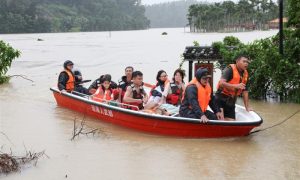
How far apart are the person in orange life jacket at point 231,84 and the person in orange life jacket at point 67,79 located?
4.70m

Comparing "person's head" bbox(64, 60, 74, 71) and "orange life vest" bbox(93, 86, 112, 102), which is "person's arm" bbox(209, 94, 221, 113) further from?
"person's head" bbox(64, 60, 74, 71)

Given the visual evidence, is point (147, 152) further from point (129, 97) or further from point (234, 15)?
point (234, 15)

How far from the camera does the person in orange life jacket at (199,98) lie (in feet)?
27.0

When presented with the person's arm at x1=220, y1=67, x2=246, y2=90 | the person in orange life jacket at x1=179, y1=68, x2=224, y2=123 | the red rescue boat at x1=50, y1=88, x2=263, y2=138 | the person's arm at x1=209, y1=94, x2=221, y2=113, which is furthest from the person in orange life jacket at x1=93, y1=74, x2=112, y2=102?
the person's arm at x1=220, y1=67, x2=246, y2=90

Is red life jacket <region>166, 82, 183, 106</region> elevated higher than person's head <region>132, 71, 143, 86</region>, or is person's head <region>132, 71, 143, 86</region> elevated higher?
person's head <region>132, 71, 143, 86</region>

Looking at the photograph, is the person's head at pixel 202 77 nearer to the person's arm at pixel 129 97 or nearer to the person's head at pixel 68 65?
the person's arm at pixel 129 97

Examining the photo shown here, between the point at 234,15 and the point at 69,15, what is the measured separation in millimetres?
58001

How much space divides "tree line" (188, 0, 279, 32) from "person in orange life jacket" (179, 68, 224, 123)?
285ft

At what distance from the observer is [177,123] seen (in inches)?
343

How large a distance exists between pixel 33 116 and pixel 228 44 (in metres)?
5.96

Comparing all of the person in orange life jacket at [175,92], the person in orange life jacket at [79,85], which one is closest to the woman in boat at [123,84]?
the person in orange life jacket at [175,92]

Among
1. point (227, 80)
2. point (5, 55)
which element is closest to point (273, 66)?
point (227, 80)

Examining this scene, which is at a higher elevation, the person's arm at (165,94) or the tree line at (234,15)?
the tree line at (234,15)

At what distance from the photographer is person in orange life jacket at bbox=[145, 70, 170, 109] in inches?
382
